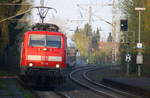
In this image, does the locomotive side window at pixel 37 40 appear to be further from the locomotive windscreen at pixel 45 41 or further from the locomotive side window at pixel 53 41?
the locomotive side window at pixel 53 41

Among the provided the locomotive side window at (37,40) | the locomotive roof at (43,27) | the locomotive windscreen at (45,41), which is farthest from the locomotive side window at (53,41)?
the locomotive roof at (43,27)

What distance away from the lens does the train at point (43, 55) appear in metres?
24.5

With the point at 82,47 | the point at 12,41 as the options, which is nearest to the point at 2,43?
the point at 12,41

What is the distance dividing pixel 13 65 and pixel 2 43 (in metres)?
15.1

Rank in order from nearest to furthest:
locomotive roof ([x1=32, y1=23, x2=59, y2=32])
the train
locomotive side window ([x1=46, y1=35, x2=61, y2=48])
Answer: the train → locomotive side window ([x1=46, y1=35, x2=61, y2=48]) → locomotive roof ([x1=32, y1=23, x2=59, y2=32])

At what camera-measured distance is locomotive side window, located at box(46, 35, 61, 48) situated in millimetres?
25425

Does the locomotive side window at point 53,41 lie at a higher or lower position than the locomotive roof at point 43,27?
lower

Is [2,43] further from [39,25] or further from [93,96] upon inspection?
[93,96]

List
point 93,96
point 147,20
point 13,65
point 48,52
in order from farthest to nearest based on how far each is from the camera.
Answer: point 13,65 < point 147,20 < point 48,52 < point 93,96

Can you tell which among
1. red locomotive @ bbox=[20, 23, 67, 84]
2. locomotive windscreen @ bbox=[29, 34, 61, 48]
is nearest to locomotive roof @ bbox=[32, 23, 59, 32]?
red locomotive @ bbox=[20, 23, 67, 84]

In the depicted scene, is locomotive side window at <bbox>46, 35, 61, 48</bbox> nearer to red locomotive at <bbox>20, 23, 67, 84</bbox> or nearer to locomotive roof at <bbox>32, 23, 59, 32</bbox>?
red locomotive at <bbox>20, 23, 67, 84</bbox>

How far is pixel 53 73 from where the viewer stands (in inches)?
971

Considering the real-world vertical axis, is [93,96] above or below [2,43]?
below

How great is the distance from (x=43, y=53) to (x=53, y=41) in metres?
1.03
